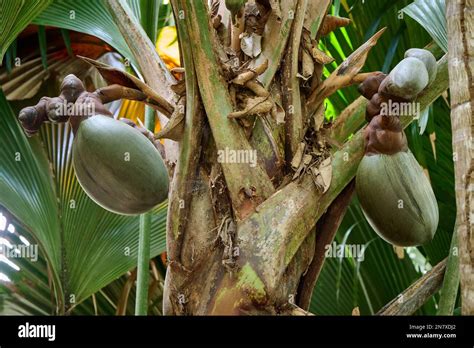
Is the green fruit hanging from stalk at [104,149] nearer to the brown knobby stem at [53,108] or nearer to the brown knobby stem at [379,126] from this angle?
the brown knobby stem at [53,108]

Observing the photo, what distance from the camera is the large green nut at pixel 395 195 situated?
748mm

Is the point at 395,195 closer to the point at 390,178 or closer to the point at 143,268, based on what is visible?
the point at 390,178

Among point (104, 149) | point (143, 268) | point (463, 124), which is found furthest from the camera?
point (143, 268)

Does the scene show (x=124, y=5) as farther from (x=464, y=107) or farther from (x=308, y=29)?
(x=464, y=107)

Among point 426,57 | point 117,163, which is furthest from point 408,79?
point 117,163

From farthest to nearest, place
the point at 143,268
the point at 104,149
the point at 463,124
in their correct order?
the point at 143,268 → the point at 104,149 → the point at 463,124

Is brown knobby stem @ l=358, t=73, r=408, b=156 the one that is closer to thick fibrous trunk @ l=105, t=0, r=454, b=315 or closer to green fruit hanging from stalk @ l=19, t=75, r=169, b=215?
thick fibrous trunk @ l=105, t=0, r=454, b=315

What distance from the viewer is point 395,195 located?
A: 2.47 feet

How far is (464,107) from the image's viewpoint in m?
0.62

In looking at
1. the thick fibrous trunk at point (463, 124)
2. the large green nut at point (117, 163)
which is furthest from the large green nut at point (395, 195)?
the large green nut at point (117, 163)

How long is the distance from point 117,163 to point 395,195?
30 centimetres

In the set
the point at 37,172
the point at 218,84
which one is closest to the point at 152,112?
the point at 218,84

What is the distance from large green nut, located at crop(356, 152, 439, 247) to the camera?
748mm

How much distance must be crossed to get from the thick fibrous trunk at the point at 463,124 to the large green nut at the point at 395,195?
12cm
